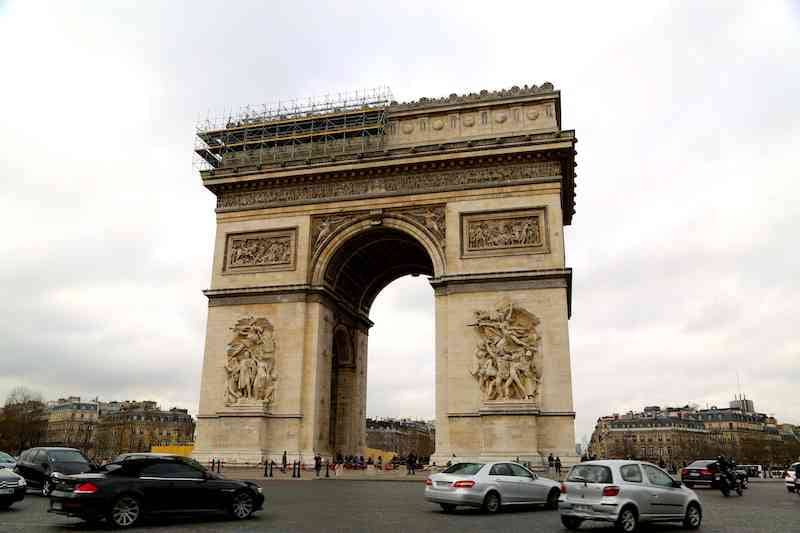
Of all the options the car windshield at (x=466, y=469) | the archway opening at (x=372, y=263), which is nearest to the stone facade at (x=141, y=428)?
the archway opening at (x=372, y=263)

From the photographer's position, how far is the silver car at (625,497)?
10.6 m

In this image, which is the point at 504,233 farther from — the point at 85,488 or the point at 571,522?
the point at 85,488

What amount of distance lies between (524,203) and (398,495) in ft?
47.4

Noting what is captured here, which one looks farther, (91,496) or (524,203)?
(524,203)

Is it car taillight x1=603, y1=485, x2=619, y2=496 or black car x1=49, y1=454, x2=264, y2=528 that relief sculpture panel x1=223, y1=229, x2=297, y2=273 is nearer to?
black car x1=49, y1=454, x2=264, y2=528

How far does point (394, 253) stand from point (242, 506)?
22.8m

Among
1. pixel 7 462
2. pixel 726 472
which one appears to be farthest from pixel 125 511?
pixel 726 472

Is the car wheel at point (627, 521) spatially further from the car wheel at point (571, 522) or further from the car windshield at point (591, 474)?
the car wheel at point (571, 522)

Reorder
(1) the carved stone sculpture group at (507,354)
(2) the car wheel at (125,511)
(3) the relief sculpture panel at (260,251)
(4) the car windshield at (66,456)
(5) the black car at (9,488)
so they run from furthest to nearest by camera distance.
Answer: (3) the relief sculpture panel at (260,251) < (1) the carved stone sculpture group at (507,354) < (4) the car windshield at (66,456) < (5) the black car at (9,488) < (2) the car wheel at (125,511)

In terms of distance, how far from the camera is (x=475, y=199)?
2906cm

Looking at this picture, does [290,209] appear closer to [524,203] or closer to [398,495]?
[524,203]

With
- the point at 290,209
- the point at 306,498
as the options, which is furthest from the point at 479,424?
the point at 290,209

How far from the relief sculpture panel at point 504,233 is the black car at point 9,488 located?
18.8m

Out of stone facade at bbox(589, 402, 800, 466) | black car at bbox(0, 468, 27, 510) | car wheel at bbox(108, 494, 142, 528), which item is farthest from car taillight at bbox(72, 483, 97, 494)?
stone facade at bbox(589, 402, 800, 466)
